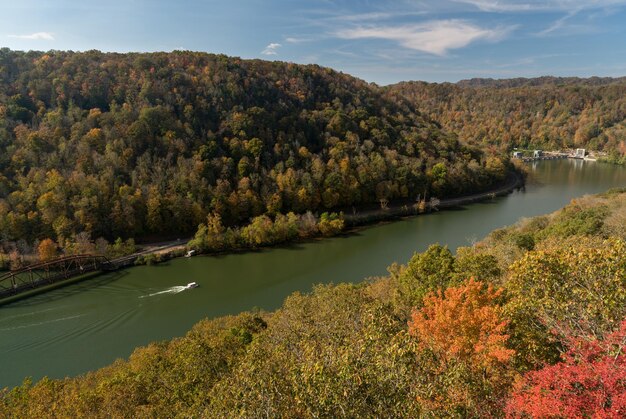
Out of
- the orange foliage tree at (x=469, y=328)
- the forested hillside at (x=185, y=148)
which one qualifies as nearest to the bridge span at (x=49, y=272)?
the forested hillside at (x=185, y=148)

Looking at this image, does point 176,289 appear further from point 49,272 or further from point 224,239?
point 49,272

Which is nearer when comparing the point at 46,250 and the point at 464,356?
the point at 464,356

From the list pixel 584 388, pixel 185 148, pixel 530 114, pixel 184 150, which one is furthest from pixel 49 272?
pixel 530 114

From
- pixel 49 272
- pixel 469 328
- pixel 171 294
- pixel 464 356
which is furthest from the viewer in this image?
pixel 49 272

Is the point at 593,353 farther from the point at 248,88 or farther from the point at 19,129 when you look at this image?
the point at 248,88

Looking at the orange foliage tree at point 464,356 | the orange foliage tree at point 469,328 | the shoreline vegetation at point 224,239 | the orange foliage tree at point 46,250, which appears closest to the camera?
the orange foliage tree at point 464,356

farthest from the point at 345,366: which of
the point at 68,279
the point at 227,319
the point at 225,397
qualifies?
the point at 68,279

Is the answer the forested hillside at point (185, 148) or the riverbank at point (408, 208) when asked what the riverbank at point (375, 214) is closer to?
the riverbank at point (408, 208)

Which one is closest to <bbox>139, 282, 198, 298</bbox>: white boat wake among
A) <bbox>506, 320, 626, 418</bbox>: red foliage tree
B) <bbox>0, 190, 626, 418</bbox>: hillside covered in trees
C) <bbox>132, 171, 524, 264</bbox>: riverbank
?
<bbox>132, 171, 524, 264</bbox>: riverbank
